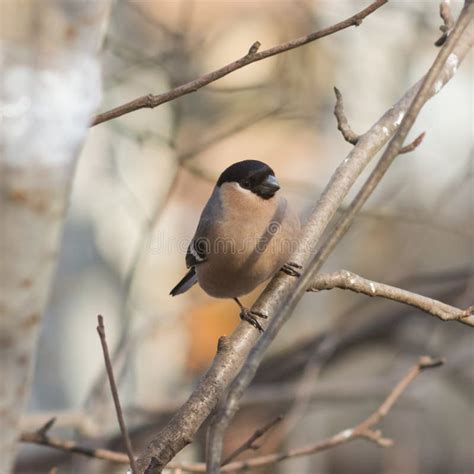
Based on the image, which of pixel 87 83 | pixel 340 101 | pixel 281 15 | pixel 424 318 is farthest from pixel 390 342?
pixel 87 83

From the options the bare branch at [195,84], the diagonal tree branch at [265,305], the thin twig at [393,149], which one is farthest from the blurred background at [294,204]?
Answer: the thin twig at [393,149]

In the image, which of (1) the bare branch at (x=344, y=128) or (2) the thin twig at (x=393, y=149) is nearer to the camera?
(2) the thin twig at (x=393, y=149)

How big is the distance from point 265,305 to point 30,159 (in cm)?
114

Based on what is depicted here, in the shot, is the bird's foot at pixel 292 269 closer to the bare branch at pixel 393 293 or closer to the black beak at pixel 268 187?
the bare branch at pixel 393 293

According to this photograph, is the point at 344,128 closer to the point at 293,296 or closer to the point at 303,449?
the point at 303,449

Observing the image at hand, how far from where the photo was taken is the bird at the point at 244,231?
125 inches

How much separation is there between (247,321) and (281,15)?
5577 mm

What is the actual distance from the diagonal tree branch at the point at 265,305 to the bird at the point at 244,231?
0.55 metres

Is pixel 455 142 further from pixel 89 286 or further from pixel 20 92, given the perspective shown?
pixel 20 92

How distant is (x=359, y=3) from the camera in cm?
643

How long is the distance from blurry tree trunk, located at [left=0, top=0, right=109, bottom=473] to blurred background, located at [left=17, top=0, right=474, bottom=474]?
2.54 m

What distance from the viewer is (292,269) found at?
2.57m

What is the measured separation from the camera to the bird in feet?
10.4

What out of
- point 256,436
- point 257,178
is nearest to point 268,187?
point 257,178
